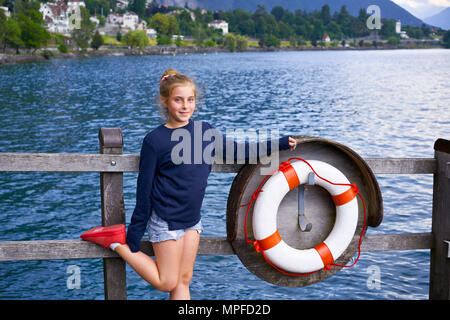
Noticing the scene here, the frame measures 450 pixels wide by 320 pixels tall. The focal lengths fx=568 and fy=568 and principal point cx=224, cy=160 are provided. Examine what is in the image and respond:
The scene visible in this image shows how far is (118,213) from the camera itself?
307 cm

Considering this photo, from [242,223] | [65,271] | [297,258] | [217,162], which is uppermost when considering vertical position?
[217,162]

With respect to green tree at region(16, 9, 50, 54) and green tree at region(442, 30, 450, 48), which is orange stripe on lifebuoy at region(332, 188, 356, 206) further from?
green tree at region(442, 30, 450, 48)

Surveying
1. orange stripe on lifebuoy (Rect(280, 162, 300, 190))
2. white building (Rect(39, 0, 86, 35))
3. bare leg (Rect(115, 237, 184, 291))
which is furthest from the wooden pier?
white building (Rect(39, 0, 86, 35))

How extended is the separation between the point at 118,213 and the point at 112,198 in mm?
91

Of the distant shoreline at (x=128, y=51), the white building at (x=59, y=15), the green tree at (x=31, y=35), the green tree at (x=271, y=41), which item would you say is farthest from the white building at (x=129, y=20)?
the green tree at (x=31, y=35)

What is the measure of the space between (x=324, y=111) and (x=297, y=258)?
22.9m

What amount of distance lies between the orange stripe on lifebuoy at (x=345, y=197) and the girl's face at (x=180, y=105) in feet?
3.12

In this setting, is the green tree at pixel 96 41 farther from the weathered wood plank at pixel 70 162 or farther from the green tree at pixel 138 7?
the weathered wood plank at pixel 70 162

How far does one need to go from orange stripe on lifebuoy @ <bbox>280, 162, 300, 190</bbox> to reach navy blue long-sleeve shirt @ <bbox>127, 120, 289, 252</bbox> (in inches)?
16.8

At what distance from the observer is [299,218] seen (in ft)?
10.5

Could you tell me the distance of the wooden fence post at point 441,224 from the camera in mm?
3279

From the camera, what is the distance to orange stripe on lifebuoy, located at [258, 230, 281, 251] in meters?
3.07
